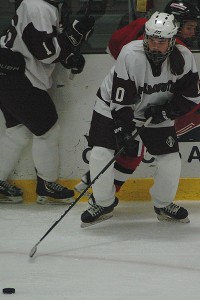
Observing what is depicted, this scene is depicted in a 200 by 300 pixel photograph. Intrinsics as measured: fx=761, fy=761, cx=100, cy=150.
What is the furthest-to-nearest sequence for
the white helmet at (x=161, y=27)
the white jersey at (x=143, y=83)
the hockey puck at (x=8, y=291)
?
the white jersey at (x=143, y=83) → the white helmet at (x=161, y=27) → the hockey puck at (x=8, y=291)

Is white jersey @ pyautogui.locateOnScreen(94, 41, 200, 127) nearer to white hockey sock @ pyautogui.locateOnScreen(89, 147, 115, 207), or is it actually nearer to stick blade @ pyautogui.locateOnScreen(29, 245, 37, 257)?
white hockey sock @ pyautogui.locateOnScreen(89, 147, 115, 207)

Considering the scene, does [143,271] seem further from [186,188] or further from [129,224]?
[186,188]

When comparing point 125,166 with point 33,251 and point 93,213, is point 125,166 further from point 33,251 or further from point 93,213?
point 33,251

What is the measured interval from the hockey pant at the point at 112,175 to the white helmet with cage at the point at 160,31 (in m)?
0.48

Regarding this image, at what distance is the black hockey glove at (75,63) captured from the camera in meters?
→ 3.57

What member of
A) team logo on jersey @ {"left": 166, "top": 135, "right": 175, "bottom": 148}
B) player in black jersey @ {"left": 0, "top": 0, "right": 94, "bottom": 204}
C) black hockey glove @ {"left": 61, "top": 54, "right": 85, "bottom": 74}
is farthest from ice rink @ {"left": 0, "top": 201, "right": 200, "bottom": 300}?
black hockey glove @ {"left": 61, "top": 54, "right": 85, "bottom": 74}

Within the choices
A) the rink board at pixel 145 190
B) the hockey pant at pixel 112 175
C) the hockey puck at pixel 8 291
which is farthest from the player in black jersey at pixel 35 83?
the hockey puck at pixel 8 291

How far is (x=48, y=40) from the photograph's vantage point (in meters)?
3.39

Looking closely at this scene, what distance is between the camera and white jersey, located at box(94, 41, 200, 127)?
10.3 feet

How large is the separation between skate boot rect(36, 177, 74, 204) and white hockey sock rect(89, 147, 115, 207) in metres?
0.38

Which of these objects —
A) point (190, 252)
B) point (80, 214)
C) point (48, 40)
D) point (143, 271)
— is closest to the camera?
point (143, 271)

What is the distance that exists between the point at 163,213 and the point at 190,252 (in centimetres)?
40

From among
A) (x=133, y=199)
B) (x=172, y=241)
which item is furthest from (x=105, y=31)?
(x=172, y=241)

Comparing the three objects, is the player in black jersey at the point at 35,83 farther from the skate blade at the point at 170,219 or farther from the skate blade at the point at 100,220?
the skate blade at the point at 170,219
